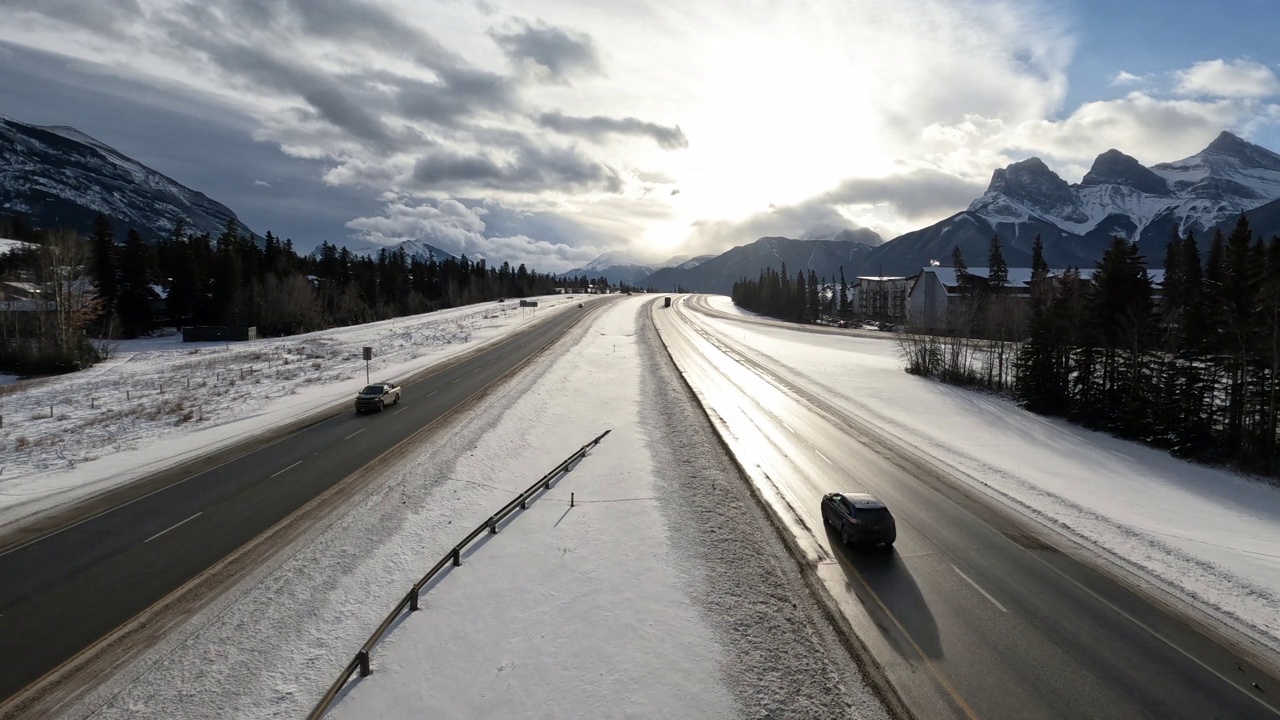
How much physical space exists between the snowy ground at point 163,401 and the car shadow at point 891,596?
1079 inches

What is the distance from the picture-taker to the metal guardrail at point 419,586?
1063 centimetres

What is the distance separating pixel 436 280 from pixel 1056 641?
172 meters

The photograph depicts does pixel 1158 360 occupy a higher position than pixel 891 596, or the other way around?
pixel 1158 360

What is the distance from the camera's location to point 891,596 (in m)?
14.7

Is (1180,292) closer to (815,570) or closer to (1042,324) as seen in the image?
(1042,324)

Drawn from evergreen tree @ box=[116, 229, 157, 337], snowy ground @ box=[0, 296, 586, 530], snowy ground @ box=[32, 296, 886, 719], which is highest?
evergreen tree @ box=[116, 229, 157, 337]

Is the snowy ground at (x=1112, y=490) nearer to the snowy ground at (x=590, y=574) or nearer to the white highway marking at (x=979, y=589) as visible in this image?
the snowy ground at (x=590, y=574)

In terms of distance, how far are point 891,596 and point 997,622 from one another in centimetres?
240

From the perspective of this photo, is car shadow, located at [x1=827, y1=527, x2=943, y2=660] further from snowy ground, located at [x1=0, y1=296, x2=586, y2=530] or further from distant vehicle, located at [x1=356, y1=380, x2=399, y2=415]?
distant vehicle, located at [x1=356, y1=380, x2=399, y2=415]

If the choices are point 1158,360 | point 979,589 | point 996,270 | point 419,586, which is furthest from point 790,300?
point 419,586

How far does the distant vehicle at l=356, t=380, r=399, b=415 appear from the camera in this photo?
1379 inches

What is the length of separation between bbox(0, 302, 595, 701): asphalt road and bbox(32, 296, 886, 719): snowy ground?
2.19 metres

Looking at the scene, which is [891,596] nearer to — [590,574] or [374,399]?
[590,574]

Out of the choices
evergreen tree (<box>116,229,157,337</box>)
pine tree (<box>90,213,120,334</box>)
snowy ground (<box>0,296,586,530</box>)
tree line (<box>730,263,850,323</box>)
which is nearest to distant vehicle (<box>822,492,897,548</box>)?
snowy ground (<box>0,296,586,530</box>)
